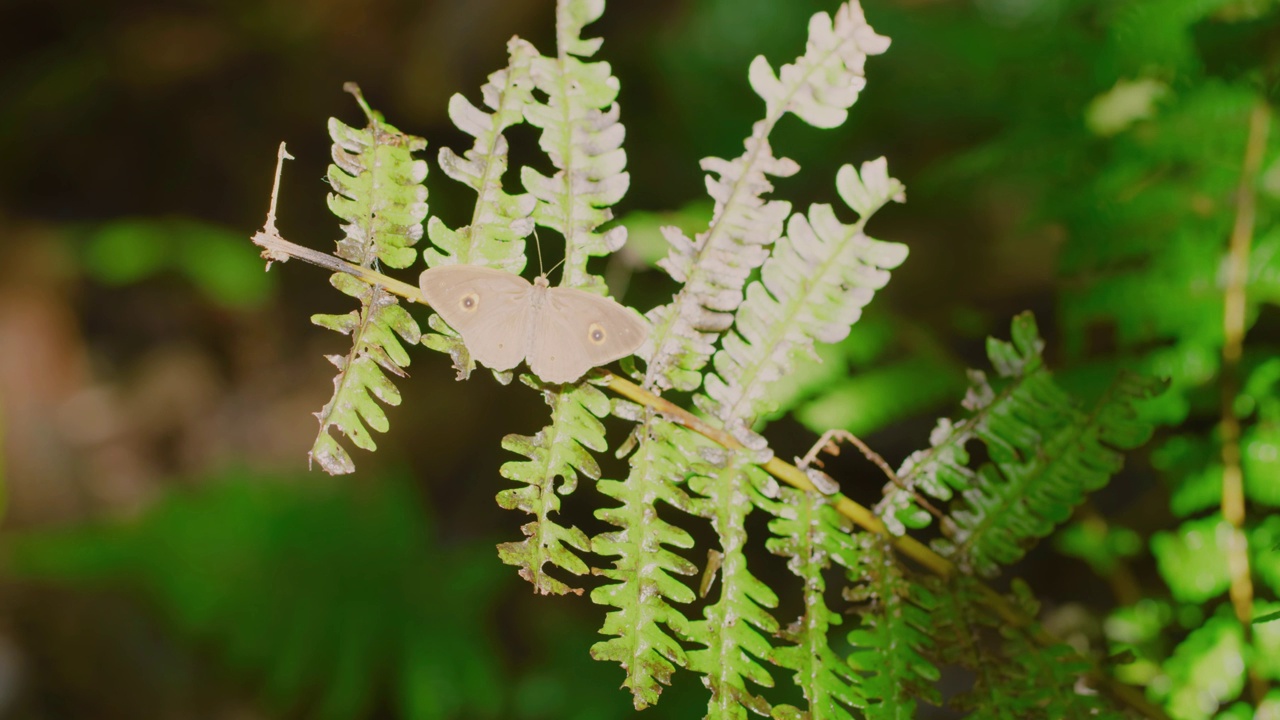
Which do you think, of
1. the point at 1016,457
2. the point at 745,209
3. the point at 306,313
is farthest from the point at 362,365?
the point at 306,313

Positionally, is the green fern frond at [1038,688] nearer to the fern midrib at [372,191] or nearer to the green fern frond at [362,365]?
the green fern frond at [362,365]

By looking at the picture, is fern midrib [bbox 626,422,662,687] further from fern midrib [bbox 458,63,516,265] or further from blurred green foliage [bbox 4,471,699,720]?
blurred green foliage [bbox 4,471,699,720]

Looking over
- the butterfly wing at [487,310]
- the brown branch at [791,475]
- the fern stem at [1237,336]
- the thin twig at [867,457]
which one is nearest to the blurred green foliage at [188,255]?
the brown branch at [791,475]

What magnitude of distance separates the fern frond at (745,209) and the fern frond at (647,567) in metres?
0.11

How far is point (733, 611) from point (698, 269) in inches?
21.8

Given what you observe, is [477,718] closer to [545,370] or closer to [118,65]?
[545,370]

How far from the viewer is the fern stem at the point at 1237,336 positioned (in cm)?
172

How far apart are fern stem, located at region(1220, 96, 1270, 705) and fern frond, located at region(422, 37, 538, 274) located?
1.60 metres

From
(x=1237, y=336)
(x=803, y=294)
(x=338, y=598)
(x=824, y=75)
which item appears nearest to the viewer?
(x=824, y=75)

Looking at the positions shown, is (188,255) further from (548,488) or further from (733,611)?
(733,611)

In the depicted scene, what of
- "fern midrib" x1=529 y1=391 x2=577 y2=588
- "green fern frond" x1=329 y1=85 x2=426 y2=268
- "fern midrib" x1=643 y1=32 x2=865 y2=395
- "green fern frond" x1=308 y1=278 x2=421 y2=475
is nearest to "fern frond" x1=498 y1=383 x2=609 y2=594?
"fern midrib" x1=529 y1=391 x2=577 y2=588

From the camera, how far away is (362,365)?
4.08 ft

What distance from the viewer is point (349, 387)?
123 centimetres

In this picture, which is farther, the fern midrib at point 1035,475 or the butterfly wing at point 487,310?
the fern midrib at point 1035,475
